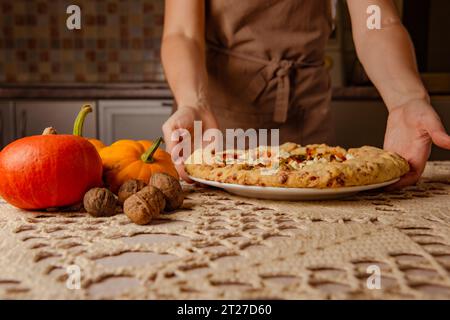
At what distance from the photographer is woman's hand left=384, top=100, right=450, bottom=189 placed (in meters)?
0.81

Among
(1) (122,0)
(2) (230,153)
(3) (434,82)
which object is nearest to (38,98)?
(1) (122,0)

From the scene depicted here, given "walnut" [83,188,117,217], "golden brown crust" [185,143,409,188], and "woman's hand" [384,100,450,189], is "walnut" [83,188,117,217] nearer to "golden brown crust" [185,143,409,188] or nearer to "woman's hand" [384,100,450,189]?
"golden brown crust" [185,143,409,188]

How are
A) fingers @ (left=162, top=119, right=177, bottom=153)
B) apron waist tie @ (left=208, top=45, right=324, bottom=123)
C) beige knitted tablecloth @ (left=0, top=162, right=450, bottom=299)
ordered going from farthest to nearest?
1. apron waist tie @ (left=208, top=45, right=324, bottom=123)
2. fingers @ (left=162, top=119, right=177, bottom=153)
3. beige knitted tablecloth @ (left=0, top=162, right=450, bottom=299)

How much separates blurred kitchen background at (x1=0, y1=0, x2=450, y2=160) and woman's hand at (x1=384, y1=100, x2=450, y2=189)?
106 cm

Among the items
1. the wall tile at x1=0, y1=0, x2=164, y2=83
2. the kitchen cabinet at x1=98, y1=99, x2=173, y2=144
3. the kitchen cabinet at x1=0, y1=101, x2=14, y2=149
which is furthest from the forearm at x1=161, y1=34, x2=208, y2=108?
the wall tile at x1=0, y1=0, x2=164, y2=83

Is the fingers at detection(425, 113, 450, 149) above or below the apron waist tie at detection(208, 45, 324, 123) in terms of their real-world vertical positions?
below

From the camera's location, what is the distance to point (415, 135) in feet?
2.85

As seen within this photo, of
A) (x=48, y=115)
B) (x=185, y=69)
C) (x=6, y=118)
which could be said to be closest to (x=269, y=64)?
(x=185, y=69)

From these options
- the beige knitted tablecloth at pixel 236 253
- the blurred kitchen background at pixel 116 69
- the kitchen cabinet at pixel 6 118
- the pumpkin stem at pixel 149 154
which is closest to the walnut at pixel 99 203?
the beige knitted tablecloth at pixel 236 253

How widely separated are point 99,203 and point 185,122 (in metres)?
0.33

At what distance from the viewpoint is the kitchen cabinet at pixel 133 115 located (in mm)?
2098

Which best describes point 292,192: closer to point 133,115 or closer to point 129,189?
point 129,189

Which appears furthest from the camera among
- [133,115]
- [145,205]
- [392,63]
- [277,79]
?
[133,115]

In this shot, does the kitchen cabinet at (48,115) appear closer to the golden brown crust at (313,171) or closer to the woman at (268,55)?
the woman at (268,55)
